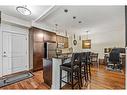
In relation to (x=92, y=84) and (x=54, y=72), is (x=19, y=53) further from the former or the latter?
(x=92, y=84)

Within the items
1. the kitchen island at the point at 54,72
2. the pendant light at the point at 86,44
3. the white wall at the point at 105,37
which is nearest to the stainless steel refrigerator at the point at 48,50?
the kitchen island at the point at 54,72

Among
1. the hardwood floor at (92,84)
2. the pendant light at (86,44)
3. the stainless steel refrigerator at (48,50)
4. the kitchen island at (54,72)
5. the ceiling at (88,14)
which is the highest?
the ceiling at (88,14)

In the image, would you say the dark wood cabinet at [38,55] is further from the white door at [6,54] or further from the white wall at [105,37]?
the white wall at [105,37]

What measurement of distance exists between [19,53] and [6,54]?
596 millimetres

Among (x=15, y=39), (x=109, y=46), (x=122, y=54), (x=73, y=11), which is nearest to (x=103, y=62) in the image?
(x=109, y=46)

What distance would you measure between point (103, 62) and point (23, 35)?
5365 millimetres

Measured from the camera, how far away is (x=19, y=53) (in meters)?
4.65

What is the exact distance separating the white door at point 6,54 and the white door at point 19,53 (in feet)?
0.61

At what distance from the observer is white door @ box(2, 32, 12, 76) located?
4.07 meters

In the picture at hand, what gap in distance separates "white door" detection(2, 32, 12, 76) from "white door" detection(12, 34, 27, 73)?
0.61ft

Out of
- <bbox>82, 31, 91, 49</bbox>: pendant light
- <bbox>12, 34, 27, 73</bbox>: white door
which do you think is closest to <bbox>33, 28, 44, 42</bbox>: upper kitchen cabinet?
<bbox>12, 34, 27, 73</bbox>: white door

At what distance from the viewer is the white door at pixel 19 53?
4.45m

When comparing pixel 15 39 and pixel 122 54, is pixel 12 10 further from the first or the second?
pixel 122 54
